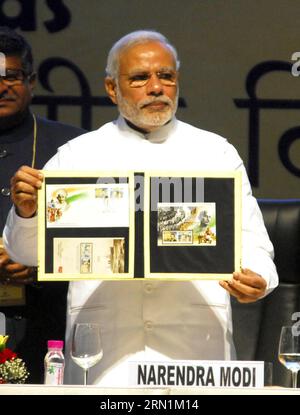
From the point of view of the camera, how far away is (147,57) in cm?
375

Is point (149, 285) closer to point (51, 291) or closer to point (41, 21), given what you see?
point (51, 291)

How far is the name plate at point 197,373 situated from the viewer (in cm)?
311

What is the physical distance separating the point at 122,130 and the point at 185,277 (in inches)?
24.6

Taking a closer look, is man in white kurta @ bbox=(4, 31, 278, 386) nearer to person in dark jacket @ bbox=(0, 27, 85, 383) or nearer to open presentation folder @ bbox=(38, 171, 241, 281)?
open presentation folder @ bbox=(38, 171, 241, 281)

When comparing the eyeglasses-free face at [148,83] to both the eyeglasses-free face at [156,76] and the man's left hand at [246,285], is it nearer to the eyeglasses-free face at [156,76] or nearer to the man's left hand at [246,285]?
the eyeglasses-free face at [156,76]

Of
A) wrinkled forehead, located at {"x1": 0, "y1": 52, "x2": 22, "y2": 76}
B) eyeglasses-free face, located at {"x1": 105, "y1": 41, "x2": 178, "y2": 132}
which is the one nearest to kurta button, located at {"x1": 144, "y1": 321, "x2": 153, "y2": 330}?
eyeglasses-free face, located at {"x1": 105, "y1": 41, "x2": 178, "y2": 132}

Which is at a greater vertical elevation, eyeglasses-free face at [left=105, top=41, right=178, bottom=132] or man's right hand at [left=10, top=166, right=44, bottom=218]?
eyeglasses-free face at [left=105, top=41, right=178, bottom=132]

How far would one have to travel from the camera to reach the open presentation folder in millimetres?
3533

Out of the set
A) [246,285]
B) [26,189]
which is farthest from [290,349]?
[26,189]

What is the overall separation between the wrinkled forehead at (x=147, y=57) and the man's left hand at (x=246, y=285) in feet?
2.23

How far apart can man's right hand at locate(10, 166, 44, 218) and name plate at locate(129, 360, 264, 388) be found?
65 centimetres

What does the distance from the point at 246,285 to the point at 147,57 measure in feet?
2.51

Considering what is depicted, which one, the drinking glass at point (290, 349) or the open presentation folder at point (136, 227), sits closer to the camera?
the drinking glass at point (290, 349)

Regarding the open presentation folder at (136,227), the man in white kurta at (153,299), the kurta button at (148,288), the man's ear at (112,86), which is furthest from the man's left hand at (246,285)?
the man's ear at (112,86)
